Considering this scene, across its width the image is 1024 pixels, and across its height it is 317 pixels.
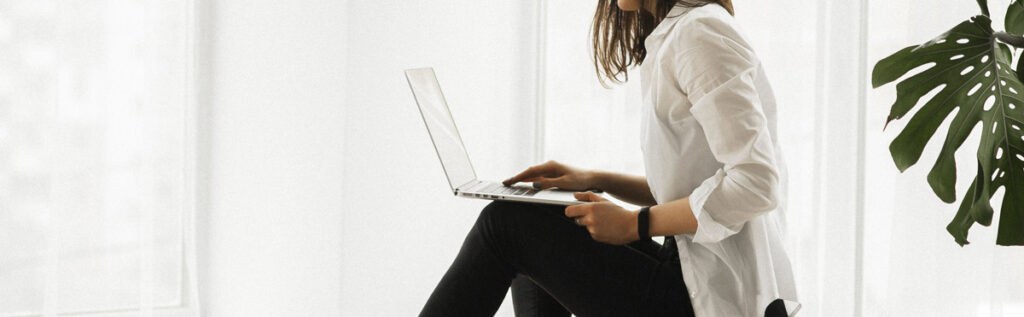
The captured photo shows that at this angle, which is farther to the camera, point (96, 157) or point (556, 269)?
point (96, 157)

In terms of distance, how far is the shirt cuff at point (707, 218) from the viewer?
0.96 meters

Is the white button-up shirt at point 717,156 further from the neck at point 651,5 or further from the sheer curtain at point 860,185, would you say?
the sheer curtain at point 860,185

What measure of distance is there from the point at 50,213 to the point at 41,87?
1.06 feet

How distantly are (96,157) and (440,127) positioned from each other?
3.85 feet

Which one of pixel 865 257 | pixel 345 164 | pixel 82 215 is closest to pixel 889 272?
pixel 865 257

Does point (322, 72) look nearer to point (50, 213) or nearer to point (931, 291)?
point (50, 213)

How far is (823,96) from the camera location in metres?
1.90

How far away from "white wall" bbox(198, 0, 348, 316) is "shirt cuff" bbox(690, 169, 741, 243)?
1.85 m

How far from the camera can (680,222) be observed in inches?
39.5

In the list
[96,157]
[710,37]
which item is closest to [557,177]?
[710,37]

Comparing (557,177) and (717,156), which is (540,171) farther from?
(717,156)

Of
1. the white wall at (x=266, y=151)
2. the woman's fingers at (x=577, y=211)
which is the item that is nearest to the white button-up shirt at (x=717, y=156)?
the woman's fingers at (x=577, y=211)

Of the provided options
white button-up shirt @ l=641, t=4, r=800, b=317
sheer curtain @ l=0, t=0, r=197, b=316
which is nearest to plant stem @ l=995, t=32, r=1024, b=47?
white button-up shirt @ l=641, t=4, r=800, b=317

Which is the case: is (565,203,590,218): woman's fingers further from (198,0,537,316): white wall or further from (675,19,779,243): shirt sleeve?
(198,0,537,316): white wall
